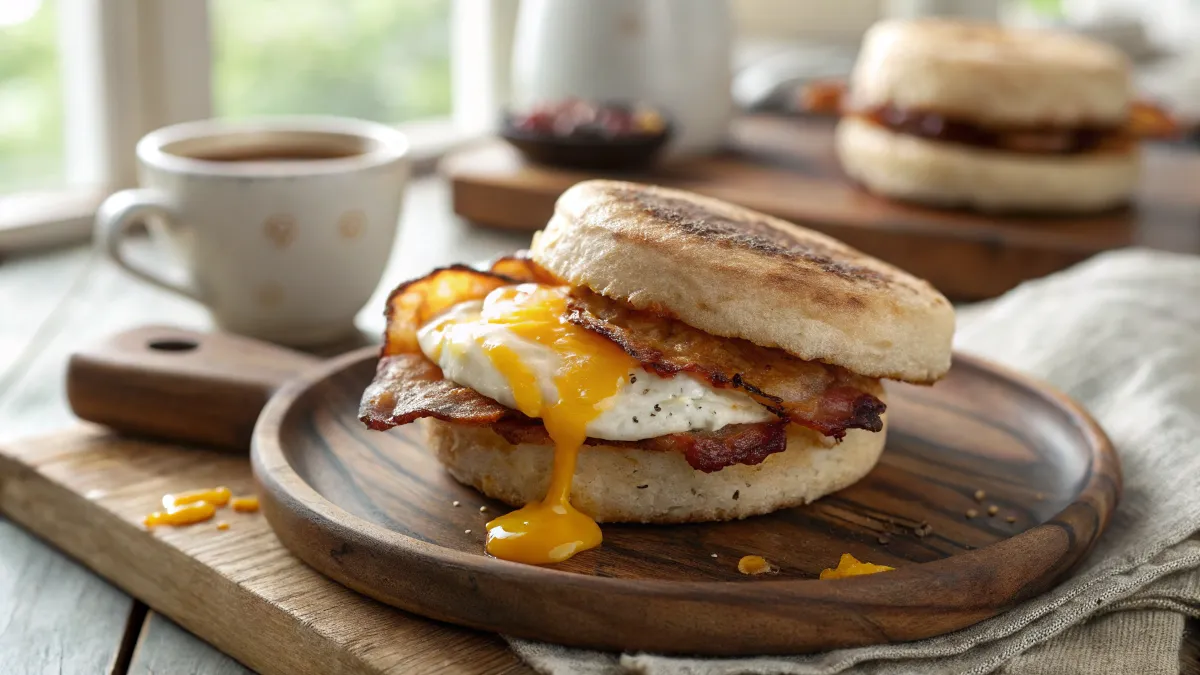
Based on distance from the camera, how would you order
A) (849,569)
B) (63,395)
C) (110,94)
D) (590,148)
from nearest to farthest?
(849,569)
(63,395)
(110,94)
(590,148)

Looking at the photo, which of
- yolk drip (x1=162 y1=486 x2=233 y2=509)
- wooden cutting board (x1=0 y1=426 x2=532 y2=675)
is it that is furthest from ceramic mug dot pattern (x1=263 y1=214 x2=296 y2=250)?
yolk drip (x1=162 y1=486 x2=233 y2=509)

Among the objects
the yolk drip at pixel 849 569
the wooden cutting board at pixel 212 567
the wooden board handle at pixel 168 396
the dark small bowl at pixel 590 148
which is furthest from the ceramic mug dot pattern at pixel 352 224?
the yolk drip at pixel 849 569

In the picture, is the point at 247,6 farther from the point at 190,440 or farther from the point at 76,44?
the point at 190,440

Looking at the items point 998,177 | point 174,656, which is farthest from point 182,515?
point 998,177

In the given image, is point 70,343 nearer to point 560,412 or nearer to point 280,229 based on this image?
point 280,229

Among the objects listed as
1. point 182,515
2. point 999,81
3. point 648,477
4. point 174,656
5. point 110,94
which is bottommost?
point 174,656
